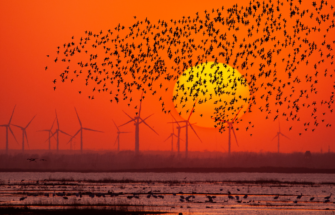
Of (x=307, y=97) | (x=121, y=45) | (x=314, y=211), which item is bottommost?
(x=314, y=211)

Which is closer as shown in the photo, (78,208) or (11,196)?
(78,208)

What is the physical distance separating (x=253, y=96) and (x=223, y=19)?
5147mm

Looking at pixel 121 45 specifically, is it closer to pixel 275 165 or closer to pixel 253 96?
pixel 253 96

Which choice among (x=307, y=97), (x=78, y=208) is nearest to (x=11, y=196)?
(x=78, y=208)

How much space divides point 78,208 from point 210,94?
38.6 ft

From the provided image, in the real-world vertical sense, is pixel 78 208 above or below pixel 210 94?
below

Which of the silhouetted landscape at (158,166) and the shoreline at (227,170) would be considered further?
the silhouetted landscape at (158,166)

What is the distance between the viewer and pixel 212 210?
44406 millimetres

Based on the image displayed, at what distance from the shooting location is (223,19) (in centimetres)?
4288

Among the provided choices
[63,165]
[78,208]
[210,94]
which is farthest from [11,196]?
[63,165]

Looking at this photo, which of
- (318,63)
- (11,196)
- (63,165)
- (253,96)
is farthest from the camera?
(63,165)

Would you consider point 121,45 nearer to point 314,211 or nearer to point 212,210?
point 212,210

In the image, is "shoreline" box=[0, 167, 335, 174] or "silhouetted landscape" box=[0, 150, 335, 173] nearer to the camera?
"shoreline" box=[0, 167, 335, 174]

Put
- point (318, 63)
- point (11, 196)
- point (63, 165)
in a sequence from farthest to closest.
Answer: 1. point (63, 165)
2. point (11, 196)
3. point (318, 63)
